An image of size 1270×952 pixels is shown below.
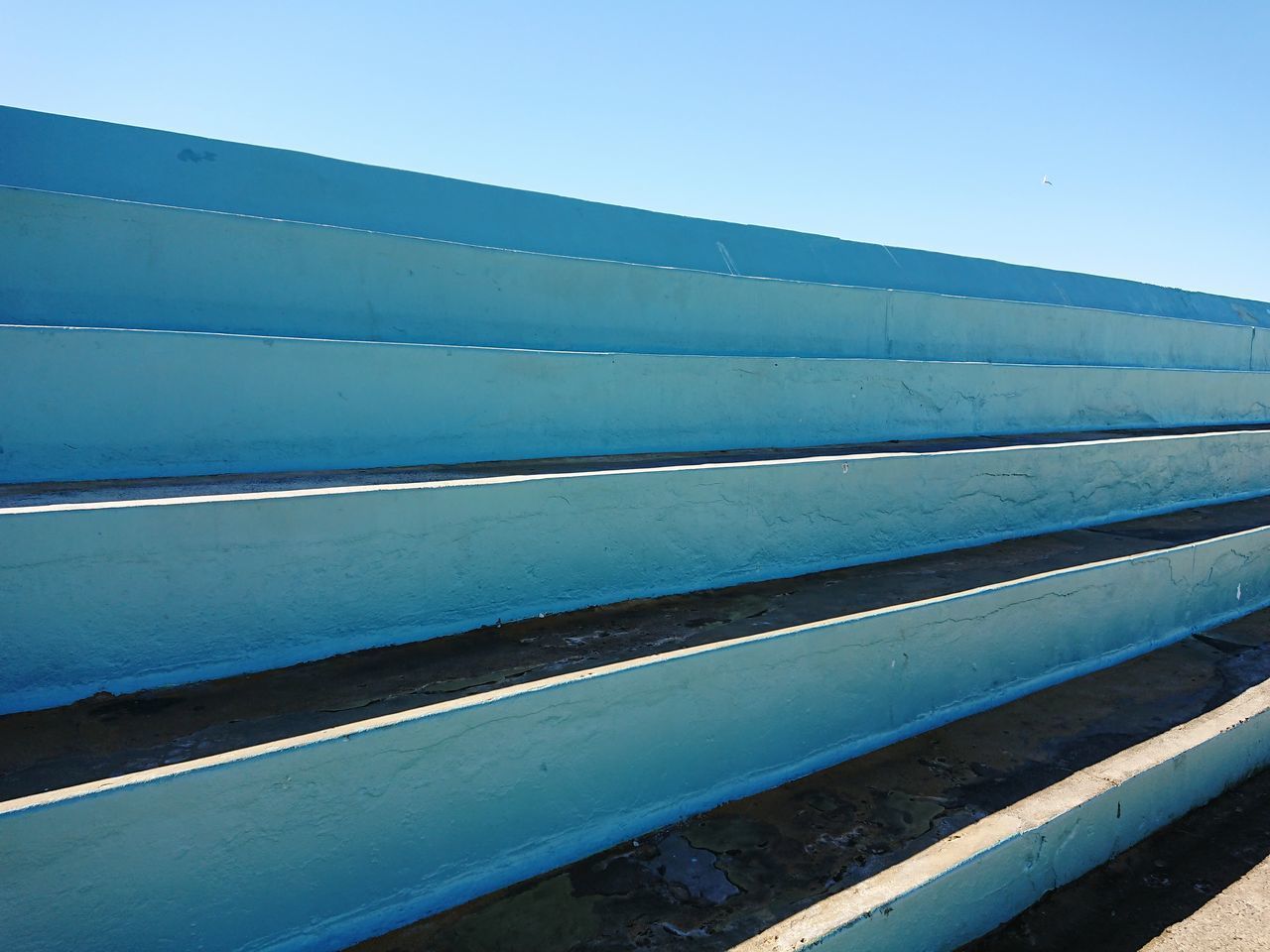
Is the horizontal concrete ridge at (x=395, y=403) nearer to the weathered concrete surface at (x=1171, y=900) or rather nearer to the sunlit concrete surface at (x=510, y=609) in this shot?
the sunlit concrete surface at (x=510, y=609)

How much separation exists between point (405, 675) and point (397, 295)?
214 centimetres

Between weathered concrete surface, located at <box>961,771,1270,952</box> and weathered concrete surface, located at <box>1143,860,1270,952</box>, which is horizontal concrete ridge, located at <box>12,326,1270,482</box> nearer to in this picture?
weathered concrete surface, located at <box>961,771,1270,952</box>

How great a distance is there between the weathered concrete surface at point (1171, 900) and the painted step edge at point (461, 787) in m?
0.70

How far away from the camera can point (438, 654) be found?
8.00 feet

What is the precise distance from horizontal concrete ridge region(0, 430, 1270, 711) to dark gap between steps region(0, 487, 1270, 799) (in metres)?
0.08

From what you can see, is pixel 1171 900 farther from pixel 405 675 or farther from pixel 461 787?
pixel 405 675

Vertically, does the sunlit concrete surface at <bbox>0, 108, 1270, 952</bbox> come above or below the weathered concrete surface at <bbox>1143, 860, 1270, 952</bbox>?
above

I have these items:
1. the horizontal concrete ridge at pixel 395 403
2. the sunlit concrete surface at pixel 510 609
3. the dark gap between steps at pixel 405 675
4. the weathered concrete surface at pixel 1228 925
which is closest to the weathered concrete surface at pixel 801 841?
the sunlit concrete surface at pixel 510 609

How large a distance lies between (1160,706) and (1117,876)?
1.07 m

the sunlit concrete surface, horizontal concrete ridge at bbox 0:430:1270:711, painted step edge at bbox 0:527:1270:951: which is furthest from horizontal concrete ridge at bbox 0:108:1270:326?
painted step edge at bbox 0:527:1270:951

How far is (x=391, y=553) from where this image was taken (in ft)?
8.22

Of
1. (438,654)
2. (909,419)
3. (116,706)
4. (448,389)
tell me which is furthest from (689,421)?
(116,706)

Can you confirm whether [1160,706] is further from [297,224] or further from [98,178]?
[98,178]

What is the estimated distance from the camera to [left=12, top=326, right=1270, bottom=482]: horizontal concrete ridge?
2.66m
